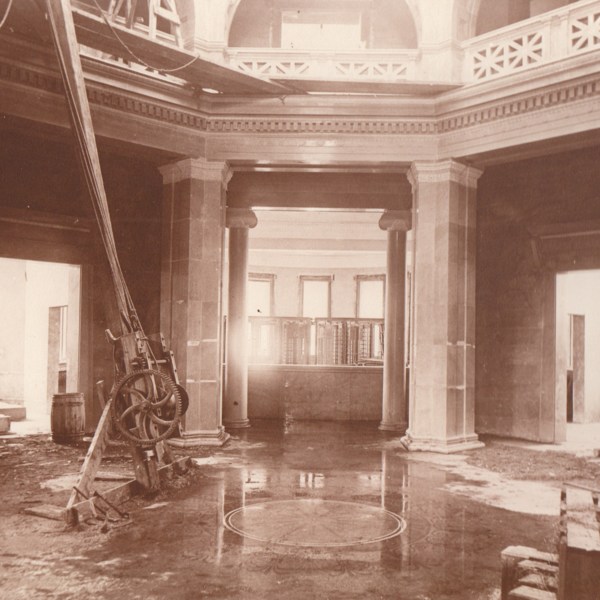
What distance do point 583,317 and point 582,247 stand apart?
431cm

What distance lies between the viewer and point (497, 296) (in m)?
12.9

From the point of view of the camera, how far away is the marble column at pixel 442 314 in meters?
11.0

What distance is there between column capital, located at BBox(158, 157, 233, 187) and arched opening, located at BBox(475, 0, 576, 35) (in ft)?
17.4

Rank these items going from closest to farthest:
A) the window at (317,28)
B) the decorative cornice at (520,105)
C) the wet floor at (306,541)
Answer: the wet floor at (306,541)
the decorative cornice at (520,105)
the window at (317,28)

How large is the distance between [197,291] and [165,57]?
11.7 feet

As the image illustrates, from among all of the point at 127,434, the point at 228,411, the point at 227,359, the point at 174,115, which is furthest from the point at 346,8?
the point at 127,434

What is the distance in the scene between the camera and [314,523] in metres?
6.51

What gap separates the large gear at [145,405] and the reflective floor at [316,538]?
783 mm

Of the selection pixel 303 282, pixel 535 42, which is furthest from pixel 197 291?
pixel 303 282

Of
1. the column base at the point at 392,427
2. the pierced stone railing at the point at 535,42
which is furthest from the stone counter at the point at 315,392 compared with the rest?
the pierced stone railing at the point at 535,42

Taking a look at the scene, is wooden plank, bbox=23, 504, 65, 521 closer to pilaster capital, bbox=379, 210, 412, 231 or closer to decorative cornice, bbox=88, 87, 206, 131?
decorative cornice, bbox=88, 87, 206, 131

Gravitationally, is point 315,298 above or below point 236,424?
above

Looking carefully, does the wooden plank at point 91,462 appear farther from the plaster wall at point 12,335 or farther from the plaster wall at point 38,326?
the plaster wall at point 12,335

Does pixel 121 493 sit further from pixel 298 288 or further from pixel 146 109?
pixel 298 288
